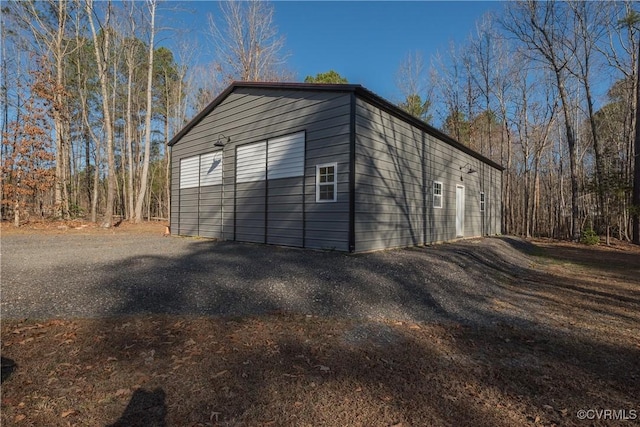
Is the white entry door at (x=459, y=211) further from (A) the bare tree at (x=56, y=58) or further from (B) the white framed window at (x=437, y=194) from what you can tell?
(A) the bare tree at (x=56, y=58)

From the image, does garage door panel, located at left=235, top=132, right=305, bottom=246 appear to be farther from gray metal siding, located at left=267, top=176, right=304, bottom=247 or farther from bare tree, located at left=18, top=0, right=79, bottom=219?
bare tree, located at left=18, top=0, right=79, bottom=219

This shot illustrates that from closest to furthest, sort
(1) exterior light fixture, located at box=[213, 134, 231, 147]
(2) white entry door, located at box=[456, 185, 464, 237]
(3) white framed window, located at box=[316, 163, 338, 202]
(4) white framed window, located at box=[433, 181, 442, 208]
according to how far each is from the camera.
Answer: (3) white framed window, located at box=[316, 163, 338, 202], (1) exterior light fixture, located at box=[213, 134, 231, 147], (4) white framed window, located at box=[433, 181, 442, 208], (2) white entry door, located at box=[456, 185, 464, 237]

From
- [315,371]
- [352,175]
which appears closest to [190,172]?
A: [352,175]

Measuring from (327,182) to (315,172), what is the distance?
44cm

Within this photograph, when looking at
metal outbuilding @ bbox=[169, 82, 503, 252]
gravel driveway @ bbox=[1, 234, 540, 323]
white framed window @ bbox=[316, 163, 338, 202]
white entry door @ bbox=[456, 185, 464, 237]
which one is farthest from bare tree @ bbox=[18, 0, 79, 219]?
white entry door @ bbox=[456, 185, 464, 237]

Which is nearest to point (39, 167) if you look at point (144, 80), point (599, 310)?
point (144, 80)

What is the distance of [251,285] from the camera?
193 inches

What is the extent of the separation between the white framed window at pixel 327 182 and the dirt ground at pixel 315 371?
4237 mm

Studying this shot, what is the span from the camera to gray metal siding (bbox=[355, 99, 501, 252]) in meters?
7.78

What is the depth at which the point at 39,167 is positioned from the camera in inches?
573

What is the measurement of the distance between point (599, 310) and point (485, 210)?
39.5 feet

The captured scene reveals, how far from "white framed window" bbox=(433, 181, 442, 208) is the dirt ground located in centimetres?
725

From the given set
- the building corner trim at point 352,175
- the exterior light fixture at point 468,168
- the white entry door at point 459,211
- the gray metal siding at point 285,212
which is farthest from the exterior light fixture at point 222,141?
the exterior light fixture at point 468,168

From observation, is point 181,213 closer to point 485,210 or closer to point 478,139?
point 485,210
